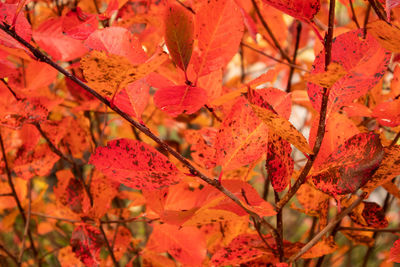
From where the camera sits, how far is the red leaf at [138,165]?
14.2 inches

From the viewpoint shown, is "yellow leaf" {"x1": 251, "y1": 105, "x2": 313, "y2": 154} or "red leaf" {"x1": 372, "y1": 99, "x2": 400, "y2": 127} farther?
"red leaf" {"x1": 372, "y1": 99, "x2": 400, "y2": 127}

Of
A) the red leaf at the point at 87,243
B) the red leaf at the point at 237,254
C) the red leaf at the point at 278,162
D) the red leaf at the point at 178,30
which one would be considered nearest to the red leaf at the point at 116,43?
the red leaf at the point at 178,30

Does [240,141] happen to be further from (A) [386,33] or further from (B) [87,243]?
(B) [87,243]

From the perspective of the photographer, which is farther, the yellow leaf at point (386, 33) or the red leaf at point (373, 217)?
the red leaf at point (373, 217)

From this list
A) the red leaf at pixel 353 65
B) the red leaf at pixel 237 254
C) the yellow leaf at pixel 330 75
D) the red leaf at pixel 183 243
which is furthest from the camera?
the red leaf at pixel 183 243

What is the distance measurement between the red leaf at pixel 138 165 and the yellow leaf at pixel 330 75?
17cm

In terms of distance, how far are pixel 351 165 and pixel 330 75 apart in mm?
120

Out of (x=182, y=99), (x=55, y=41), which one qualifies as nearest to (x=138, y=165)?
(x=182, y=99)

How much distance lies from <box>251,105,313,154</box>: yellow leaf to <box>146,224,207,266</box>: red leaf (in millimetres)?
302

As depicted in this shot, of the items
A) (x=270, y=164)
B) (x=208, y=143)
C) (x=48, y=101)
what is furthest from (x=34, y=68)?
(x=270, y=164)

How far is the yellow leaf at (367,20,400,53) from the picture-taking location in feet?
0.96

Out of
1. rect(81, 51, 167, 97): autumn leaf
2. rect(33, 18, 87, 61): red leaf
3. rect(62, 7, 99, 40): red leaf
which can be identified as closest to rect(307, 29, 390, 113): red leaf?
rect(81, 51, 167, 97): autumn leaf

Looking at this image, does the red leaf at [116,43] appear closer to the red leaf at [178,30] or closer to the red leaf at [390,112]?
the red leaf at [178,30]

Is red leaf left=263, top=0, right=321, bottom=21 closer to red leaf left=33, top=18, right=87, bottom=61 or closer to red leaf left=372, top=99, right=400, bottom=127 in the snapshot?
red leaf left=372, top=99, right=400, bottom=127
